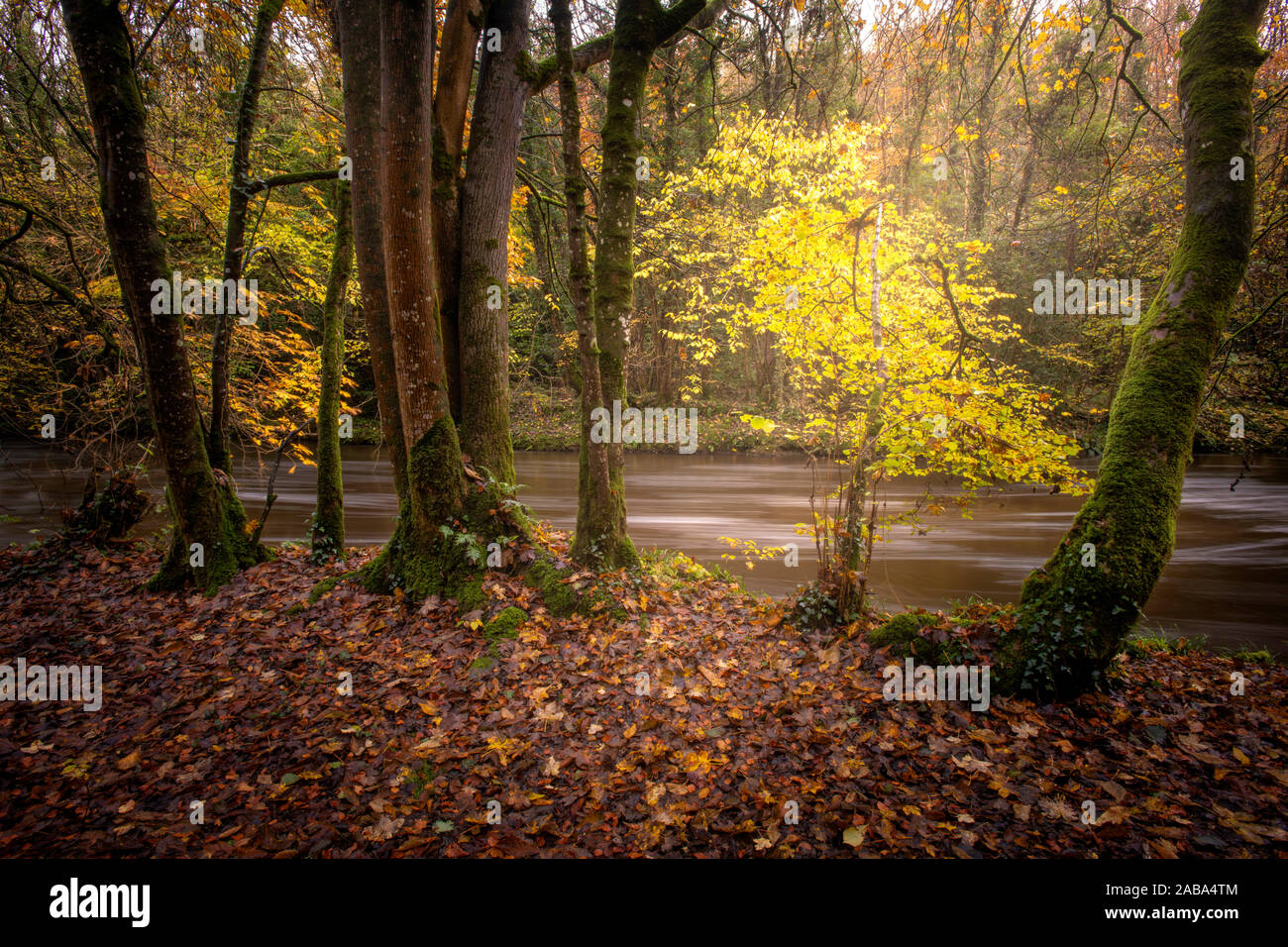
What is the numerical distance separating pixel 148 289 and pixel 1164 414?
9.06 m

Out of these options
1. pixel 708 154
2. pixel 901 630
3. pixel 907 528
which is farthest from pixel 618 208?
pixel 907 528

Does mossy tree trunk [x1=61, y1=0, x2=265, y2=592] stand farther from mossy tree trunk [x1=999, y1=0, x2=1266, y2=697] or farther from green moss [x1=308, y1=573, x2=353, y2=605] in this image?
mossy tree trunk [x1=999, y1=0, x2=1266, y2=697]

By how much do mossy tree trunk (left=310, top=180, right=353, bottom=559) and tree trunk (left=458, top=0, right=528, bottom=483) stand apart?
7.90 feet

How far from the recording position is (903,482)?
20.0 m

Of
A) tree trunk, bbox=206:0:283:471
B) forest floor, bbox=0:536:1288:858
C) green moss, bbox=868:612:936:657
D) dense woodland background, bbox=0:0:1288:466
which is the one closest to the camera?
forest floor, bbox=0:536:1288:858

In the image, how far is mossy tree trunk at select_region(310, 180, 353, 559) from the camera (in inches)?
288

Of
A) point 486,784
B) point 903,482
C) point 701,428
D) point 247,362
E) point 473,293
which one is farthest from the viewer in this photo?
point 701,428

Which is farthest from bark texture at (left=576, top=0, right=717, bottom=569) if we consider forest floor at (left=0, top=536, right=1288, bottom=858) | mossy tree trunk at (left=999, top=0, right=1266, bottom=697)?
mossy tree trunk at (left=999, top=0, right=1266, bottom=697)

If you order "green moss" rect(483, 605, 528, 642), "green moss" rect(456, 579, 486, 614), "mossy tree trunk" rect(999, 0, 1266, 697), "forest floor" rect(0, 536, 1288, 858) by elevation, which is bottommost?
"forest floor" rect(0, 536, 1288, 858)

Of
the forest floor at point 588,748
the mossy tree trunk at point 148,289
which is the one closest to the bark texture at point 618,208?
the forest floor at point 588,748

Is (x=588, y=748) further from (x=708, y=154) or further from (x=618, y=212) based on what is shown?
(x=708, y=154)
